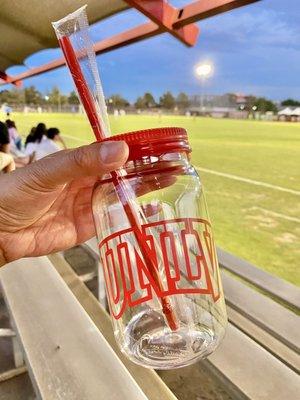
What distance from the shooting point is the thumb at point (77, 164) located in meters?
A: 0.53

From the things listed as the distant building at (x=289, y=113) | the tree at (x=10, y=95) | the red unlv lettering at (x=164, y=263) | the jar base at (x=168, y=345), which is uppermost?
the red unlv lettering at (x=164, y=263)

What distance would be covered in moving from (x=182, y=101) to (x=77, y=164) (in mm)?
20773

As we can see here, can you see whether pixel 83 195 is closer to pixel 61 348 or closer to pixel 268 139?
pixel 61 348

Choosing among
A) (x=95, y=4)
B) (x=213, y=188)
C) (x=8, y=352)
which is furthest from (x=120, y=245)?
(x=213, y=188)

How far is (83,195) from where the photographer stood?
3.08ft

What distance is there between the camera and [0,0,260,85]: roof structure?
2.08 metres

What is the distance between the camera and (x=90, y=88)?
0.59m

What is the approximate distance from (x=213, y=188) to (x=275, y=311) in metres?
4.79

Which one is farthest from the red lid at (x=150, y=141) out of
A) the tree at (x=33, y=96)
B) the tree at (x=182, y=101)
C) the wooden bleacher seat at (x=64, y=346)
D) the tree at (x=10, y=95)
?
the tree at (x=33, y=96)

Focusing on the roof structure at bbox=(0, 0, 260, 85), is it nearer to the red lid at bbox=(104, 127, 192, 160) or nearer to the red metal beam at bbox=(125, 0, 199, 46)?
the red metal beam at bbox=(125, 0, 199, 46)

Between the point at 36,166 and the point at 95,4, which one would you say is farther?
the point at 95,4

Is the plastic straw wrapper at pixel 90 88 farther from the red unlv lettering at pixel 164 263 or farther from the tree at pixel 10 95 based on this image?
the tree at pixel 10 95

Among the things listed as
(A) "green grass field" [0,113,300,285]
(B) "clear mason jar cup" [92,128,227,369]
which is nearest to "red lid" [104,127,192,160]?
(B) "clear mason jar cup" [92,128,227,369]

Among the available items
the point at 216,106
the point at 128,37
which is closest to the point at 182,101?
the point at 216,106
